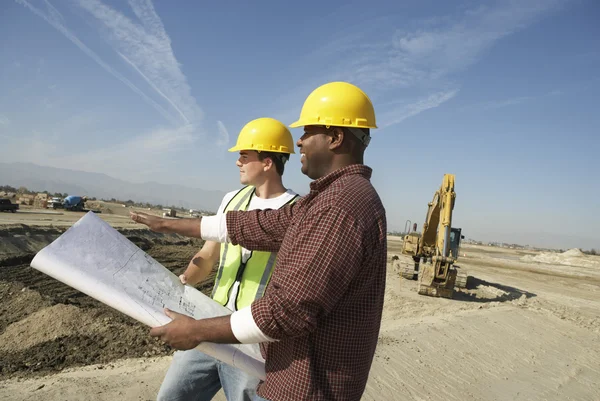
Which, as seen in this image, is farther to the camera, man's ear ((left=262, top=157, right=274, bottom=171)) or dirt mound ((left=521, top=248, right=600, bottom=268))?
dirt mound ((left=521, top=248, right=600, bottom=268))

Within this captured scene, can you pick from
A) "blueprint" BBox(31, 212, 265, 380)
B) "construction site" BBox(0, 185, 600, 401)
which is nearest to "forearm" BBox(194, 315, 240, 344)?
"blueprint" BBox(31, 212, 265, 380)

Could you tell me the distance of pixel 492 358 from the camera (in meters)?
6.87

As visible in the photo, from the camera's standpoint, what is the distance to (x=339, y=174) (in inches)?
66.7

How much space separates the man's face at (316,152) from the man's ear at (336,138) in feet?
0.06

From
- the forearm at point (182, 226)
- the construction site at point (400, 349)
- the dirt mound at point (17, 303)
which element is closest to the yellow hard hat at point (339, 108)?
the forearm at point (182, 226)

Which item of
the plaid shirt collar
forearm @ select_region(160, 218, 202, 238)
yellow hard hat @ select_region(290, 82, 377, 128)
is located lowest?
forearm @ select_region(160, 218, 202, 238)

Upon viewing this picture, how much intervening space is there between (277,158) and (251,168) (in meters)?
0.19

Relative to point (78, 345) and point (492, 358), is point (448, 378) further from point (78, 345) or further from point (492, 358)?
point (78, 345)

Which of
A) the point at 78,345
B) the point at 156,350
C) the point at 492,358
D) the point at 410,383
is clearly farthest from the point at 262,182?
the point at 492,358

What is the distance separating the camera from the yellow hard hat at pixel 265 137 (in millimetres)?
2729

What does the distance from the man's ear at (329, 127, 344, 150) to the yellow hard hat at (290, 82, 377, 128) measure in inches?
1.2

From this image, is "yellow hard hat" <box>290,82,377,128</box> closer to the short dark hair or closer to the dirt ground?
the short dark hair

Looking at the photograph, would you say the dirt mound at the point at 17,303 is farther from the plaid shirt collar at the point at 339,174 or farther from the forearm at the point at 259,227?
the plaid shirt collar at the point at 339,174

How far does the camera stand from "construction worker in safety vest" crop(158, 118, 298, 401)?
2.30m
